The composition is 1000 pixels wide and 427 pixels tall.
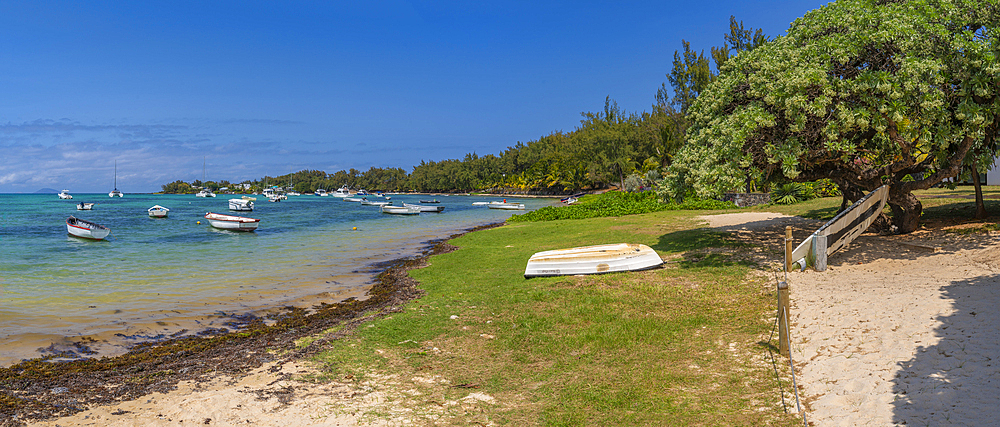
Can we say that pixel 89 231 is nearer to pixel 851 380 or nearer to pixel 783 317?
pixel 783 317

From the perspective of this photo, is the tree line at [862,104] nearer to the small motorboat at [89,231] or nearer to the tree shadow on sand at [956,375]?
the tree shadow on sand at [956,375]

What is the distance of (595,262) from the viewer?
1441cm

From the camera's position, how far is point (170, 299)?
15023 millimetres

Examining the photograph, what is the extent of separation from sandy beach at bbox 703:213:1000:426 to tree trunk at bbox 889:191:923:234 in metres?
2.28

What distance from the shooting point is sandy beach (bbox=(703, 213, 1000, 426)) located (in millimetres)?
5750

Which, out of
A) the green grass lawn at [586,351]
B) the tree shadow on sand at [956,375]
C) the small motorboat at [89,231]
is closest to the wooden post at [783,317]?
the green grass lawn at [586,351]

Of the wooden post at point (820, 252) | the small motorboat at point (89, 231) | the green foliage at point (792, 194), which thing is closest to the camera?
the wooden post at point (820, 252)

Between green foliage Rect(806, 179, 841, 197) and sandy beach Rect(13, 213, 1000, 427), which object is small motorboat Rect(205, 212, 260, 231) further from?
green foliage Rect(806, 179, 841, 197)

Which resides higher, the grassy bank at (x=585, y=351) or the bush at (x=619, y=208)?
the bush at (x=619, y=208)

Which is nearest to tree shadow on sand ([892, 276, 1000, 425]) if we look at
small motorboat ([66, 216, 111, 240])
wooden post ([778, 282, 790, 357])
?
wooden post ([778, 282, 790, 357])

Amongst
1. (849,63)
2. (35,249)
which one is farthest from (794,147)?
(35,249)

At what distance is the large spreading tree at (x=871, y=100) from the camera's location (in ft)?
38.1

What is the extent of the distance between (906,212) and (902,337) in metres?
9.72

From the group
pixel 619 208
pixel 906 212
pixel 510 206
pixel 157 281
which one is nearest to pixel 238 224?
pixel 157 281
